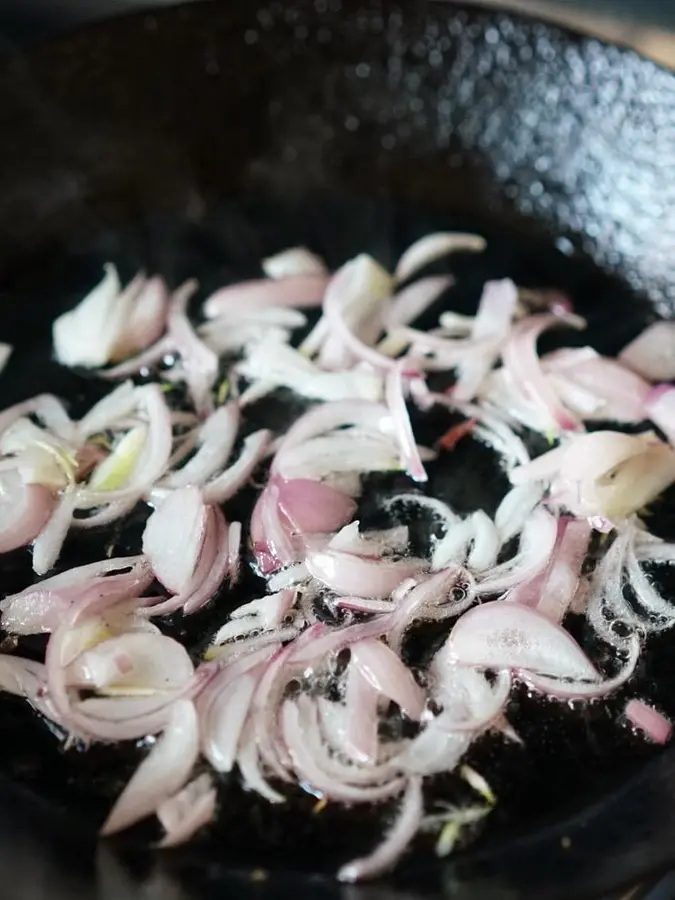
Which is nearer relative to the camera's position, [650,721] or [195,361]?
[650,721]

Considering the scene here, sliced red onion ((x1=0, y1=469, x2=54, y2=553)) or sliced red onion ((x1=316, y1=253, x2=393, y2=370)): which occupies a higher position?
sliced red onion ((x1=316, y1=253, x2=393, y2=370))

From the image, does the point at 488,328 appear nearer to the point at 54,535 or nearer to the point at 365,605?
the point at 365,605

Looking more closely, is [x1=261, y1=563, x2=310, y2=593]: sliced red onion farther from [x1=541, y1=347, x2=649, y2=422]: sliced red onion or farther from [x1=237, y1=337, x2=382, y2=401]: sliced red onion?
[x1=541, y1=347, x2=649, y2=422]: sliced red onion

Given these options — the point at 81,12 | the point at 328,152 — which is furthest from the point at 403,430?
the point at 81,12

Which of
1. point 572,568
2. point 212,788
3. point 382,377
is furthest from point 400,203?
point 212,788

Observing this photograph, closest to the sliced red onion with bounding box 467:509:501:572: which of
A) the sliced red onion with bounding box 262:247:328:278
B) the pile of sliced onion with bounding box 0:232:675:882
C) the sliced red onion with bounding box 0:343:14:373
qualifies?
the pile of sliced onion with bounding box 0:232:675:882

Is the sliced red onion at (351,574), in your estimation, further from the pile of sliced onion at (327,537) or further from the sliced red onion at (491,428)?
the sliced red onion at (491,428)

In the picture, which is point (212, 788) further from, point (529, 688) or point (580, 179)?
point (580, 179)
